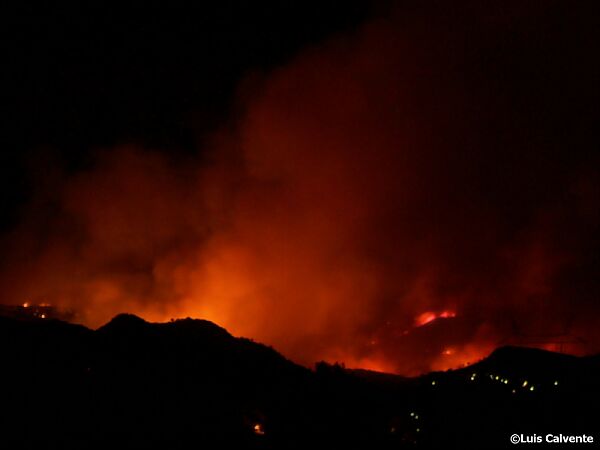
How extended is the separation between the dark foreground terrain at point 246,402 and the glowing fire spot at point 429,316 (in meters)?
15.6

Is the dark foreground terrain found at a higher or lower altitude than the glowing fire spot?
lower

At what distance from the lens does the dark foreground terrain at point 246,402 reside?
34.4 ft

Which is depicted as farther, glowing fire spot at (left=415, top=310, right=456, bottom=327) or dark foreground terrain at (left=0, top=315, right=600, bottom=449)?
glowing fire spot at (left=415, top=310, right=456, bottom=327)

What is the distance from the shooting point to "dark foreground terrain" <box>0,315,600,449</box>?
10492mm

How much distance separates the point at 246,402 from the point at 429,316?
2035 cm

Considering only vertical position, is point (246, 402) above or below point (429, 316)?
below

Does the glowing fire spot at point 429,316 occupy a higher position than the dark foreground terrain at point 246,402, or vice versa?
the glowing fire spot at point 429,316

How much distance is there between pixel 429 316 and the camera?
102 feet

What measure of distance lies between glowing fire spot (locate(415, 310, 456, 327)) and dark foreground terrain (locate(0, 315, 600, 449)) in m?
15.6

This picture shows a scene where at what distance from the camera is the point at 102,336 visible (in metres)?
14.9

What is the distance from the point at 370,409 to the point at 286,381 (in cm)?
322

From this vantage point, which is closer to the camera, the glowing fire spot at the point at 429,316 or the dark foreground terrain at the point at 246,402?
the dark foreground terrain at the point at 246,402

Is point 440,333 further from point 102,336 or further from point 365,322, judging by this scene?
point 102,336

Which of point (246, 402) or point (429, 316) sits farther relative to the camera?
point (429, 316)
